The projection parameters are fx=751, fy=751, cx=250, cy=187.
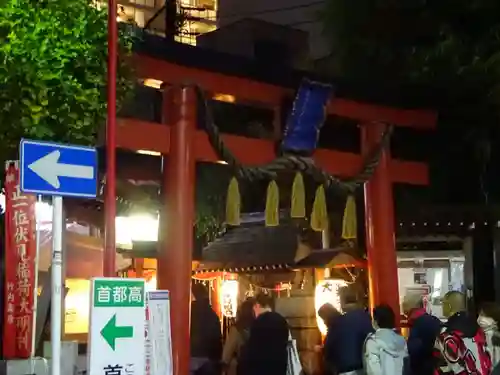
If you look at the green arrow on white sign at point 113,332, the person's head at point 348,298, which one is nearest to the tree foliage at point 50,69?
the green arrow on white sign at point 113,332

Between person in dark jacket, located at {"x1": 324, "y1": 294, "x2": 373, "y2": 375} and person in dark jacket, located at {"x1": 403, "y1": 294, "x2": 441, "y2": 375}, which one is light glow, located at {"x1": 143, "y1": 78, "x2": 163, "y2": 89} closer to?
person in dark jacket, located at {"x1": 324, "y1": 294, "x2": 373, "y2": 375}

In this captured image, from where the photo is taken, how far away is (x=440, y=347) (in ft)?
27.2

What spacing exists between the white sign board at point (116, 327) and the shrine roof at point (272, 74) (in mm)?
4502

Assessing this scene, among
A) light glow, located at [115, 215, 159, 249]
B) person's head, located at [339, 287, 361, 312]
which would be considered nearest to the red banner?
light glow, located at [115, 215, 159, 249]

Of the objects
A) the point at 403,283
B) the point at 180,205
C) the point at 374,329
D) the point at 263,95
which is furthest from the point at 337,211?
the point at 374,329

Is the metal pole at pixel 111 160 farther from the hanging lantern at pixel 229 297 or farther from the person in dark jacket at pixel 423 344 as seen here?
the hanging lantern at pixel 229 297

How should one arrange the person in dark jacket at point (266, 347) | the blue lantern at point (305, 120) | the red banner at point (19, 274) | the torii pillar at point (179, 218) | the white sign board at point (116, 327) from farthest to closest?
the blue lantern at point (305, 120), the torii pillar at point (179, 218), the person in dark jacket at point (266, 347), the red banner at point (19, 274), the white sign board at point (116, 327)

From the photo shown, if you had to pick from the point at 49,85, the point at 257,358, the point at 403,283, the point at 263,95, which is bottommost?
the point at 257,358

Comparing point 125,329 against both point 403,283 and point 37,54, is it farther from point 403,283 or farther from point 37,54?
point 403,283

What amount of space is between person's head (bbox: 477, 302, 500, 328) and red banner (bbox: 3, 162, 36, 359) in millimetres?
5377

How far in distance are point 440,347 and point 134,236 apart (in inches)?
252

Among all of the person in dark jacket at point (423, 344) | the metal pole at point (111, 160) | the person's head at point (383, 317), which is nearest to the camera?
the metal pole at point (111, 160)

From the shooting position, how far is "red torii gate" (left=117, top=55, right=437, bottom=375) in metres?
10.3

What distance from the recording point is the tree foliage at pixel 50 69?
24.5 feet
